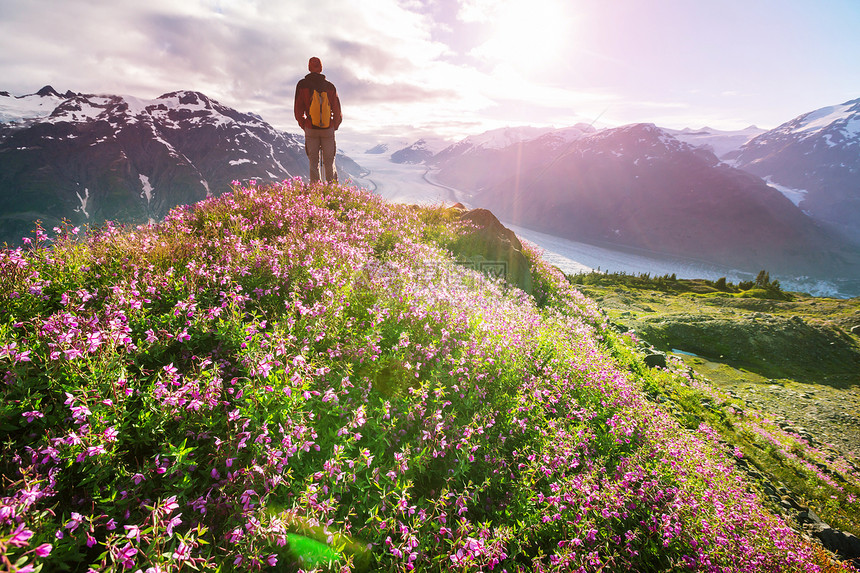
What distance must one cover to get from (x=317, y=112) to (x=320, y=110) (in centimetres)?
Result: 14

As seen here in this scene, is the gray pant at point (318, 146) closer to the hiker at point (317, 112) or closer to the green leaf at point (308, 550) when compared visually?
the hiker at point (317, 112)

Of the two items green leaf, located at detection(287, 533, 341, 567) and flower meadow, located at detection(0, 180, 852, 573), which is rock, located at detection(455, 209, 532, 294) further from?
green leaf, located at detection(287, 533, 341, 567)

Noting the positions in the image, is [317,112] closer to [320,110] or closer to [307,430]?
[320,110]

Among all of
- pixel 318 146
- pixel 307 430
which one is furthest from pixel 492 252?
pixel 307 430

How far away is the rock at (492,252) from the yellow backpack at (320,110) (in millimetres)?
7037

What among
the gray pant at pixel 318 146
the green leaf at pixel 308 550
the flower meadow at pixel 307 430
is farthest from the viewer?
the gray pant at pixel 318 146

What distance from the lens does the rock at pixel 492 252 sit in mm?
13953

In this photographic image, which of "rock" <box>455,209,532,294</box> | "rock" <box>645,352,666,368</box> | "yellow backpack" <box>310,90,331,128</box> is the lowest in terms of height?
"rock" <box>645,352,666,368</box>

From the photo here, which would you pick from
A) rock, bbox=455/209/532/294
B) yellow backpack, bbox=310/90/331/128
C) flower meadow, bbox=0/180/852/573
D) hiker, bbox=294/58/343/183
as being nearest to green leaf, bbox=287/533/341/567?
flower meadow, bbox=0/180/852/573

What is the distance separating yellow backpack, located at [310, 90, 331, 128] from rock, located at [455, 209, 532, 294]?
23.1 feet

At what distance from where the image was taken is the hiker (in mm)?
12713

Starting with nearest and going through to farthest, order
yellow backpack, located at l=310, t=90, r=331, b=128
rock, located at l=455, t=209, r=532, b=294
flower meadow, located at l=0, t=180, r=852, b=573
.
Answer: flower meadow, located at l=0, t=180, r=852, b=573 → yellow backpack, located at l=310, t=90, r=331, b=128 → rock, located at l=455, t=209, r=532, b=294

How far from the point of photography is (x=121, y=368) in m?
3.18

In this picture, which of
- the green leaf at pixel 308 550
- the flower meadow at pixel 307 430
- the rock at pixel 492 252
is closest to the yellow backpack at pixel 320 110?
the flower meadow at pixel 307 430
